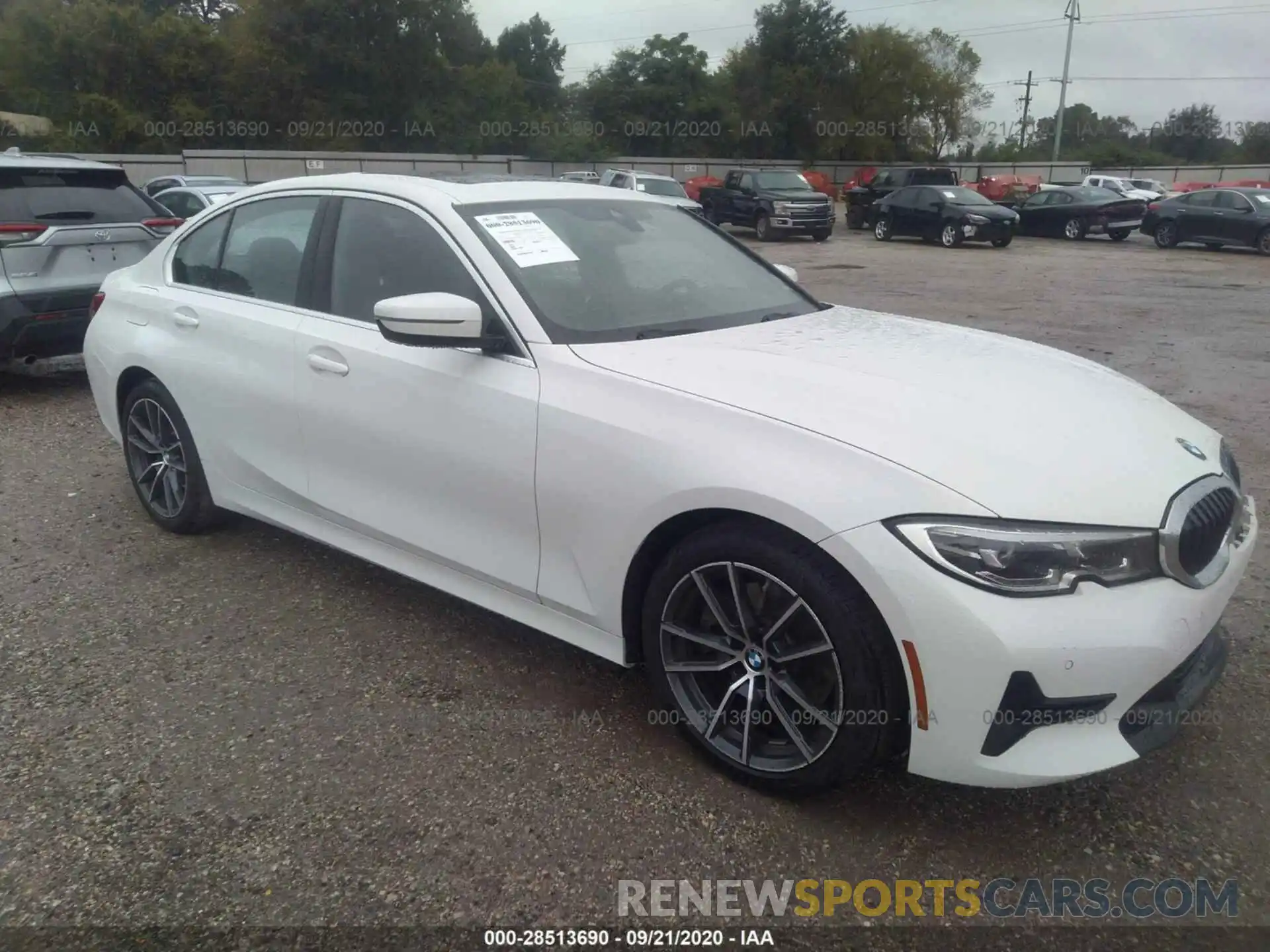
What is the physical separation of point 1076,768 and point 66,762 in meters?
2.78

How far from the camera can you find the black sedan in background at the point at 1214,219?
805 inches

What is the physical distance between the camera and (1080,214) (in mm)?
24344

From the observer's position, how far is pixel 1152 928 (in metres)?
2.24

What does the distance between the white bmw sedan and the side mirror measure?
1 centimetres

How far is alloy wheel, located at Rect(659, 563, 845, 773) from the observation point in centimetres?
249

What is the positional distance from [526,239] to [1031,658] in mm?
2091

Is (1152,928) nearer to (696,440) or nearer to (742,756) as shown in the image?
(742,756)

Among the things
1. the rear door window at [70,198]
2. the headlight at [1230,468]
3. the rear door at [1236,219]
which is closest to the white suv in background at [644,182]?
the rear door at [1236,219]

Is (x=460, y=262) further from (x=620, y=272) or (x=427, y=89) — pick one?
(x=427, y=89)

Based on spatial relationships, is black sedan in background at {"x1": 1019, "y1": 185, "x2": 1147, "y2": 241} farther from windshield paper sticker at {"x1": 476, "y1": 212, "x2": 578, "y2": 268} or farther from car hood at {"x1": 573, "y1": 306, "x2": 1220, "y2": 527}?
windshield paper sticker at {"x1": 476, "y1": 212, "x2": 578, "y2": 268}

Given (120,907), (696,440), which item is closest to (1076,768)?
(696,440)

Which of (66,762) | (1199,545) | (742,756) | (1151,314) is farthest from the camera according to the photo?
(1151,314)

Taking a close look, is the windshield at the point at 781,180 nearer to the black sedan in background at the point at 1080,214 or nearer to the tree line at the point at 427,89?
the black sedan in background at the point at 1080,214

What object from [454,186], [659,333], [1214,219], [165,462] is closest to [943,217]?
[1214,219]
